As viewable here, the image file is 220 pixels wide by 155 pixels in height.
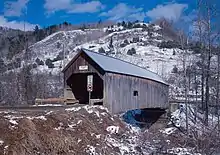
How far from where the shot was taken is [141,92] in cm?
2425

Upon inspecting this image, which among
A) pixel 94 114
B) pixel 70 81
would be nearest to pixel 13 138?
pixel 94 114

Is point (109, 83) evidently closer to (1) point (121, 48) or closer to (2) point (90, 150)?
(2) point (90, 150)

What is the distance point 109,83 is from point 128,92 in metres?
2.99

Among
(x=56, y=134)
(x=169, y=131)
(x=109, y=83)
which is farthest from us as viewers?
(x=169, y=131)

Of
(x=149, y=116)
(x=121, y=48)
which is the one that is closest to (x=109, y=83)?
(x=149, y=116)

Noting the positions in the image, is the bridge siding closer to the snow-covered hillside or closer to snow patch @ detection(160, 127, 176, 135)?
snow patch @ detection(160, 127, 176, 135)

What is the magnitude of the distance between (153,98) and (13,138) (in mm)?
18164

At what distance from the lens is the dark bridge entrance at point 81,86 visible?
74.6 feet

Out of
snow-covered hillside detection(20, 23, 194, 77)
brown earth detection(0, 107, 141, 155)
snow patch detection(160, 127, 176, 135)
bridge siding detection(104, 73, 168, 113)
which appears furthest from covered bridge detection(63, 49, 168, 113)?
snow-covered hillside detection(20, 23, 194, 77)

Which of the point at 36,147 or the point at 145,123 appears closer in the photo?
the point at 36,147

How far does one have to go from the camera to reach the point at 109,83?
19.4 metres

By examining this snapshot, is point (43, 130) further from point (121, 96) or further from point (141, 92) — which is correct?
point (141, 92)

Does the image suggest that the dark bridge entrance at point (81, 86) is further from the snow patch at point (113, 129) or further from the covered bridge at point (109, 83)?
the snow patch at point (113, 129)

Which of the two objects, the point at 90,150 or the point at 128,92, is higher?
the point at 128,92
